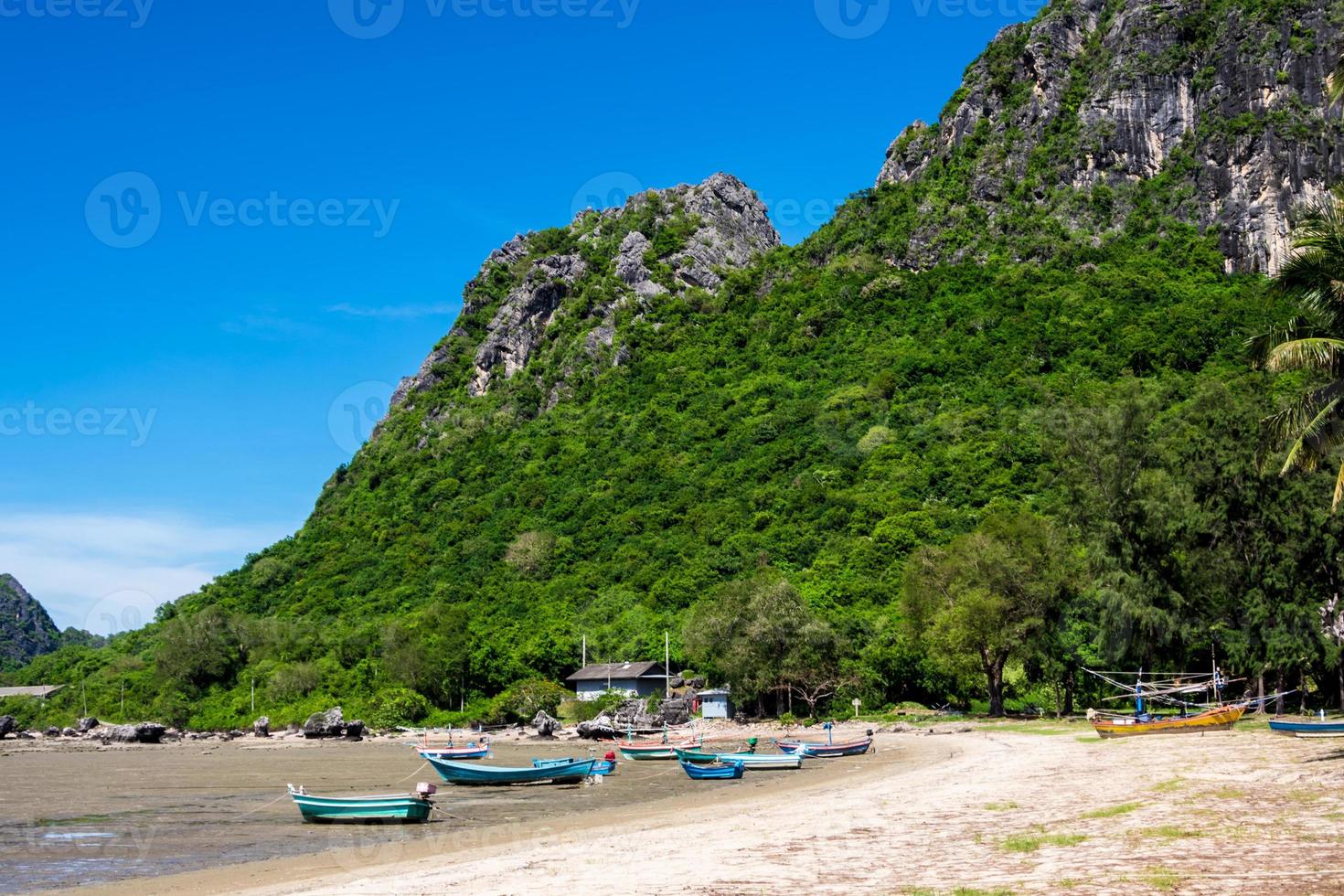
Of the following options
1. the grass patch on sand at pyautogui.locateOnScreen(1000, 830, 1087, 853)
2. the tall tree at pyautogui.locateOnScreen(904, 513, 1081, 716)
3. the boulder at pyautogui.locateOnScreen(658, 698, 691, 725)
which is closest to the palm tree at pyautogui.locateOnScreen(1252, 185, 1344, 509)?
the grass patch on sand at pyautogui.locateOnScreen(1000, 830, 1087, 853)

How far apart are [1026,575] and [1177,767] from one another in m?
29.5

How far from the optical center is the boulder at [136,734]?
8944cm

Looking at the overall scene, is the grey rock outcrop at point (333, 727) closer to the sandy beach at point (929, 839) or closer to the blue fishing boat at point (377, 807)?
the sandy beach at point (929, 839)

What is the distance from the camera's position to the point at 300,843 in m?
25.1

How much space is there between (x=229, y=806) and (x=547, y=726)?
41.1 m

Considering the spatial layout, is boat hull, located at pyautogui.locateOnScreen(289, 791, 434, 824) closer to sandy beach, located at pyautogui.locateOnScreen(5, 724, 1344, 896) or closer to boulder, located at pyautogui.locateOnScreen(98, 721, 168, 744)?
sandy beach, located at pyautogui.locateOnScreen(5, 724, 1344, 896)

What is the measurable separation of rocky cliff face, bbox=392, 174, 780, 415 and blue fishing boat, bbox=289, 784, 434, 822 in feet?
397

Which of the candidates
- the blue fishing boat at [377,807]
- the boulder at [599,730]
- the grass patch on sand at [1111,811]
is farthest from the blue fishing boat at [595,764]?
the boulder at [599,730]

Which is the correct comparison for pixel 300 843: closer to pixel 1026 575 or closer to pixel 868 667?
pixel 1026 575

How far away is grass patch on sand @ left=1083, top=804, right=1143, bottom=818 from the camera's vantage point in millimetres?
18922

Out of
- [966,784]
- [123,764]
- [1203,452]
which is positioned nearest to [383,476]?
[123,764]

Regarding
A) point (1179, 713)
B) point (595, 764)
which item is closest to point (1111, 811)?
point (595, 764)

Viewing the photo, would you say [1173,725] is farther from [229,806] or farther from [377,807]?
[229,806]

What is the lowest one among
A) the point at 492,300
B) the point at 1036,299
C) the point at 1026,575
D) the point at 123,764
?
the point at 123,764
